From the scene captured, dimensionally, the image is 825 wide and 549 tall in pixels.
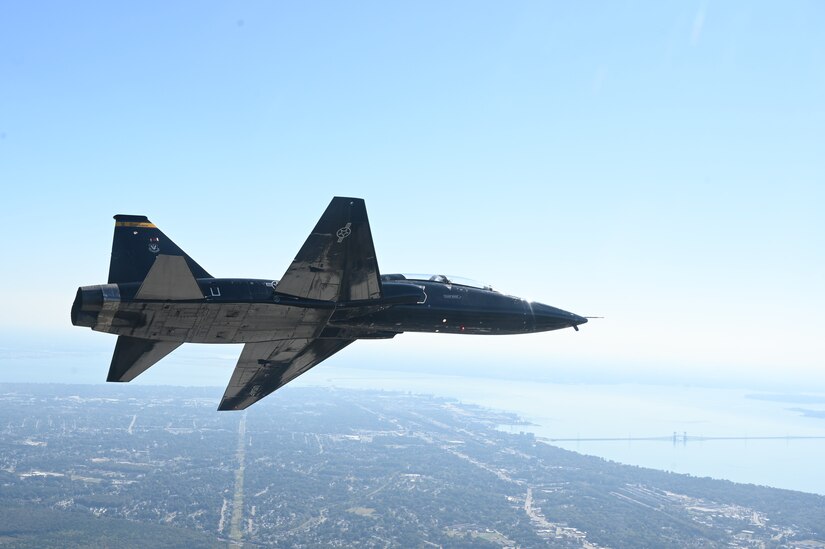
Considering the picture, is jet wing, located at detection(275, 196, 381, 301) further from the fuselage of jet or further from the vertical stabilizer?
the vertical stabilizer

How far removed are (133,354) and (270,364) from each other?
6.56 metres

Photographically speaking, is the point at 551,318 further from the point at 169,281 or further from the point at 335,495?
the point at 335,495

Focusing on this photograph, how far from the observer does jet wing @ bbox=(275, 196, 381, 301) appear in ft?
64.4

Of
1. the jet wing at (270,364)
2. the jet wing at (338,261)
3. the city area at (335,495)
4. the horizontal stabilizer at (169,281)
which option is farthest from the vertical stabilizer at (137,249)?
the city area at (335,495)

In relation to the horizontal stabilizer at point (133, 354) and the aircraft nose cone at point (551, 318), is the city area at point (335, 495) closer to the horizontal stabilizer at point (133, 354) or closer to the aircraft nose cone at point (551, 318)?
the horizontal stabilizer at point (133, 354)

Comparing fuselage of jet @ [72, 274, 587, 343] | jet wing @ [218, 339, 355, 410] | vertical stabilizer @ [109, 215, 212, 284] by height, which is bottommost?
jet wing @ [218, 339, 355, 410]

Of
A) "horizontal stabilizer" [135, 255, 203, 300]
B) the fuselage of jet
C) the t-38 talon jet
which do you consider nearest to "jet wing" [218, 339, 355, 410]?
the t-38 talon jet

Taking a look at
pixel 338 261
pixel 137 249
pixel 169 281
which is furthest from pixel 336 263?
pixel 137 249

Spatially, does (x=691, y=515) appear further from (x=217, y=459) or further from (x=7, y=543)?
(x=7, y=543)

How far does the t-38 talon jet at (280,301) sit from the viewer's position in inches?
766

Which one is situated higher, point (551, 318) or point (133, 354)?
point (551, 318)

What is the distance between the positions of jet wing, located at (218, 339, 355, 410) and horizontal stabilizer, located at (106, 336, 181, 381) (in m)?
4.10

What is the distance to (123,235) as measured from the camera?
20359mm

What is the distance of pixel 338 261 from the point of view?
20578 mm
